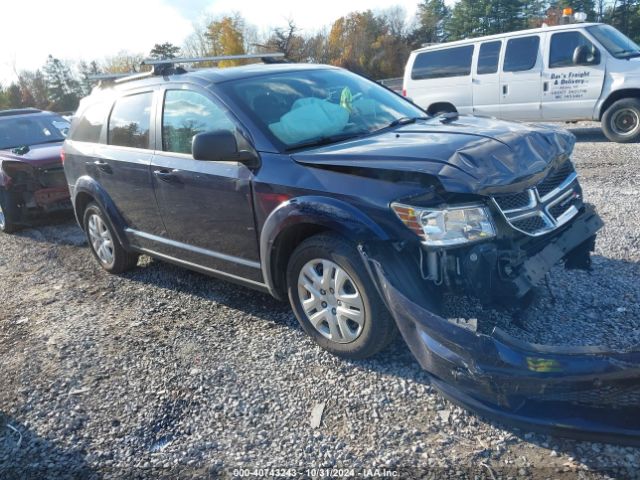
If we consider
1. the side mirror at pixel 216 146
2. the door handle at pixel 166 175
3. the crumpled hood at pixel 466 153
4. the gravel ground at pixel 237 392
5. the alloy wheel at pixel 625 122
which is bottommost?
the gravel ground at pixel 237 392

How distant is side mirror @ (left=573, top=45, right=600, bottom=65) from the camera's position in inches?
367

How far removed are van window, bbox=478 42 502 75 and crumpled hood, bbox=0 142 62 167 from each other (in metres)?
7.72

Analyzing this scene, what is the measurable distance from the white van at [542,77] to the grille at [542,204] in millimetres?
6372

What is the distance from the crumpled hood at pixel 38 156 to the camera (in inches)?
289

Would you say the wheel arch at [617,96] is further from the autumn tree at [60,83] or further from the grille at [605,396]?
the autumn tree at [60,83]

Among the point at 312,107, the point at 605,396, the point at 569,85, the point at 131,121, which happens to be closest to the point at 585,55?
the point at 569,85

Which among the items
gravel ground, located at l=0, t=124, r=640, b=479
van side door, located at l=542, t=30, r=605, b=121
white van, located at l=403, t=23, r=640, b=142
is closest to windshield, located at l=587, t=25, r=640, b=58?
white van, located at l=403, t=23, r=640, b=142

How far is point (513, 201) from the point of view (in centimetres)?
301

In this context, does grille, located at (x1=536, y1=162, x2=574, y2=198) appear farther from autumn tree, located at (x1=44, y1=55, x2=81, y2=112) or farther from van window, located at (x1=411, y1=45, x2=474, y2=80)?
autumn tree, located at (x1=44, y1=55, x2=81, y2=112)

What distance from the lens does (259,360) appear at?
11.6 feet

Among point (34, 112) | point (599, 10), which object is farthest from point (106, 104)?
point (599, 10)

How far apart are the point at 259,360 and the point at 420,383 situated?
1055 millimetres

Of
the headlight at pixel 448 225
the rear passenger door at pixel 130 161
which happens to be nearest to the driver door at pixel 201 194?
the rear passenger door at pixel 130 161

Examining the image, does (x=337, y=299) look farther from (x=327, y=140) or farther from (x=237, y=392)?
(x=327, y=140)
